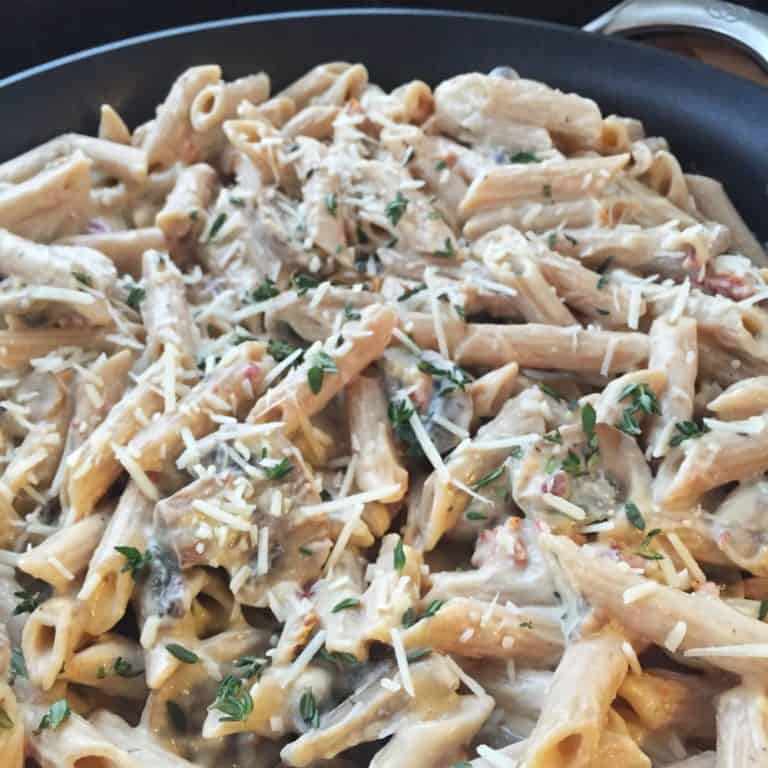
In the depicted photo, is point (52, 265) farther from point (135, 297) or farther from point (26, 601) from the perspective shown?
point (26, 601)

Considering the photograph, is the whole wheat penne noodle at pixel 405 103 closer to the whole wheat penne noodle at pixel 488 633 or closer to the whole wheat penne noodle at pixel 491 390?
the whole wheat penne noodle at pixel 491 390

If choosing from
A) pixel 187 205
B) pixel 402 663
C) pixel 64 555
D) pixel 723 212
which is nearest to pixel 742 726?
pixel 402 663

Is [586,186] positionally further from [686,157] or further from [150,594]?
[150,594]

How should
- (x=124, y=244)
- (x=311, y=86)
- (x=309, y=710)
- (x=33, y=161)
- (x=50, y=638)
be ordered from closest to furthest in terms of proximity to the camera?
(x=309, y=710) < (x=50, y=638) < (x=124, y=244) < (x=33, y=161) < (x=311, y=86)

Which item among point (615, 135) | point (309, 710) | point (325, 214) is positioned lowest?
point (309, 710)

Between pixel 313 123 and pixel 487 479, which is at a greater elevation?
pixel 313 123

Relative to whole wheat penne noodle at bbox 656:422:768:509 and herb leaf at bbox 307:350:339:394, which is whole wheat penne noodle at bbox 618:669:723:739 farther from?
herb leaf at bbox 307:350:339:394
